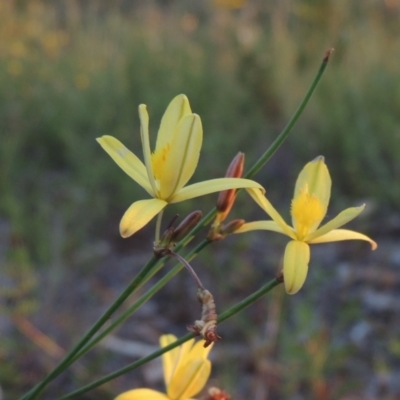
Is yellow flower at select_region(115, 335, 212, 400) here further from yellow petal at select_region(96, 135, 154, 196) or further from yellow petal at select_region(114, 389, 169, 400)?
yellow petal at select_region(96, 135, 154, 196)

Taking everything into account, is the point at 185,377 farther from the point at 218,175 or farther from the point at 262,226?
the point at 218,175

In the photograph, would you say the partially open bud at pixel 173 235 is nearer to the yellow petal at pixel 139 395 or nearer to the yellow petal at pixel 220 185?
the yellow petal at pixel 220 185

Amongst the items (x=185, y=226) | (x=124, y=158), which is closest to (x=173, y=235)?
(x=185, y=226)

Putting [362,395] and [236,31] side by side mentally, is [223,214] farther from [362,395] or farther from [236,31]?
[236,31]

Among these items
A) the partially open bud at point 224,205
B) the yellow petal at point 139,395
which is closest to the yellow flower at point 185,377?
the yellow petal at point 139,395

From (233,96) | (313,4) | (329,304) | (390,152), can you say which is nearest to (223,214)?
(329,304)

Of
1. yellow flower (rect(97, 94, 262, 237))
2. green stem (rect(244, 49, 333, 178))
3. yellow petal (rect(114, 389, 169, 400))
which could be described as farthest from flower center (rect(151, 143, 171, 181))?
yellow petal (rect(114, 389, 169, 400))
